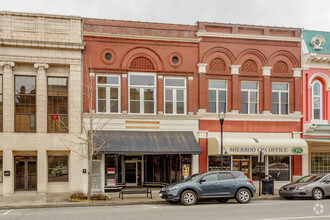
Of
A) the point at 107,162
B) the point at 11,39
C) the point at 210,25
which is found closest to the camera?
the point at 11,39

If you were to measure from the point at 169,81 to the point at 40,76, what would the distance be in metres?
7.24

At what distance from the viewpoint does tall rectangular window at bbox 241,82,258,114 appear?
75.9ft

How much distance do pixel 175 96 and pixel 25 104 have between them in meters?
8.40

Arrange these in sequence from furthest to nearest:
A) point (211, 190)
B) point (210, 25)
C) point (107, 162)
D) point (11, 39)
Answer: point (210, 25) < point (107, 162) < point (11, 39) < point (211, 190)

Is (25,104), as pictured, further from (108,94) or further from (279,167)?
(279,167)

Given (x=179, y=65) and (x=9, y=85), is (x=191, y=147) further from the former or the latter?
(x=9, y=85)

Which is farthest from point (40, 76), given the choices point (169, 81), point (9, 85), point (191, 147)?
point (191, 147)

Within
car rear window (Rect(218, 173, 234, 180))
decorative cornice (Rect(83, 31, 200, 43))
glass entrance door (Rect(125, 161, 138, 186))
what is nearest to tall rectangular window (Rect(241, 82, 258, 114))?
decorative cornice (Rect(83, 31, 200, 43))

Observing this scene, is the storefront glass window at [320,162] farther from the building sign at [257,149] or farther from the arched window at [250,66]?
the arched window at [250,66]

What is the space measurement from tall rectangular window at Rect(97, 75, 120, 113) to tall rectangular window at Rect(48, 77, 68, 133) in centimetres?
186

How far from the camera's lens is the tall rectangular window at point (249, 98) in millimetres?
23141

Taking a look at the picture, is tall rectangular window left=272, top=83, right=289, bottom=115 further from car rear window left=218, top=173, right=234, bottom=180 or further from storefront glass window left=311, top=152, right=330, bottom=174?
car rear window left=218, top=173, right=234, bottom=180

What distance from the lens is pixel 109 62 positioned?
21469 mm

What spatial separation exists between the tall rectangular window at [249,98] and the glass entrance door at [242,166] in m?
3.03
